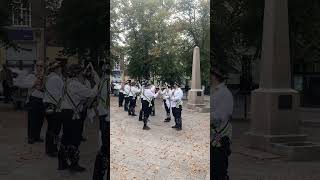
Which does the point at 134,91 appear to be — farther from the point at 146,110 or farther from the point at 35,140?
the point at 35,140

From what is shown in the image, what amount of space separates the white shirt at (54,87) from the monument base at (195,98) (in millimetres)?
1482

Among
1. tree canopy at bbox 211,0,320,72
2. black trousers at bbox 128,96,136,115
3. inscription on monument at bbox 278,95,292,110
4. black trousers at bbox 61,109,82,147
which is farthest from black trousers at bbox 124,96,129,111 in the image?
inscription on monument at bbox 278,95,292,110

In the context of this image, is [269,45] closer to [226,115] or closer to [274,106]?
[274,106]

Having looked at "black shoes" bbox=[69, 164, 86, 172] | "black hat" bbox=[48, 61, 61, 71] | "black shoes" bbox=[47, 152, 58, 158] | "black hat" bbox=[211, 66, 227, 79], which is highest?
"black hat" bbox=[48, 61, 61, 71]

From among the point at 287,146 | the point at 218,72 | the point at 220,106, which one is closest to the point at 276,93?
the point at 287,146

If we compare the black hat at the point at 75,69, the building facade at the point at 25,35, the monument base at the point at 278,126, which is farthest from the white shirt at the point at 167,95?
the monument base at the point at 278,126

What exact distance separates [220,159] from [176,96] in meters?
1.16

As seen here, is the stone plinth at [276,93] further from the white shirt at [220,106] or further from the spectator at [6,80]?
the spectator at [6,80]

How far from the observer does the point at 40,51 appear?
15.1 ft

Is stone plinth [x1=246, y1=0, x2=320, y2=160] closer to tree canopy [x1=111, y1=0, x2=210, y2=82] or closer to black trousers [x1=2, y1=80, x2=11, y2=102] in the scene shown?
tree canopy [x1=111, y1=0, x2=210, y2=82]

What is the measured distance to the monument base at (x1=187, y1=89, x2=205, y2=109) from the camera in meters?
3.33

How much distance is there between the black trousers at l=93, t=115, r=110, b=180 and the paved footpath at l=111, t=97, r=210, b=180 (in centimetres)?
24

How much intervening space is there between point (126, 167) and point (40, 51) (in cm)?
171

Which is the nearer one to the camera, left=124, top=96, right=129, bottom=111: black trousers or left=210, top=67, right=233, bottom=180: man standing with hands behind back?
left=124, top=96, right=129, bottom=111: black trousers
